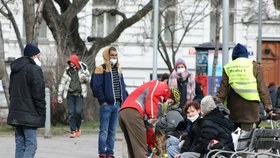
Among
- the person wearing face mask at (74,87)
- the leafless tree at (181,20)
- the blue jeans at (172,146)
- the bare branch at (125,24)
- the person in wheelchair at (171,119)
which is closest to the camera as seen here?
the blue jeans at (172,146)

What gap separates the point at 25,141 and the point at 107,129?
239 centimetres

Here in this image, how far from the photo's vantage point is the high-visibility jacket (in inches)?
459

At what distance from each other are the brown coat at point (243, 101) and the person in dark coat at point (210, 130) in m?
0.94

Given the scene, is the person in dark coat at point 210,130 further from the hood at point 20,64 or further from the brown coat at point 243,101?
the hood at point 20,64

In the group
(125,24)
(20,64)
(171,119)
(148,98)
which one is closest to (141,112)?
(148,98)

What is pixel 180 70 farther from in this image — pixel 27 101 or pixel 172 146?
pixel 27 101

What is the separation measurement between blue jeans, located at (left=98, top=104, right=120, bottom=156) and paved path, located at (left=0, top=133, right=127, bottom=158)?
1.55 ft

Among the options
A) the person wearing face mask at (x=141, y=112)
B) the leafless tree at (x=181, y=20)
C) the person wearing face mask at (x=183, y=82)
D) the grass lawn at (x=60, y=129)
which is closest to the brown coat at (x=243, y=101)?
the person wearing face mask at (x=141, y=112)

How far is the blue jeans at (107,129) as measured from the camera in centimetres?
1319

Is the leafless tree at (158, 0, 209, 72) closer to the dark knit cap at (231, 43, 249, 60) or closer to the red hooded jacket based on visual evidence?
the dark knit cap at (231, 43, 249, 60)

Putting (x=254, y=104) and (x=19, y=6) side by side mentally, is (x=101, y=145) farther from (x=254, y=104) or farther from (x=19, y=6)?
(x=19, y=6)

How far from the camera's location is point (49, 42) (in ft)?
127

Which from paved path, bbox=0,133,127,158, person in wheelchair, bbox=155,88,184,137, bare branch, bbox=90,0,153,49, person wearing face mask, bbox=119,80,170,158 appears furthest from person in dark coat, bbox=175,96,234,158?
bare branch, bbox=90,0,153,49

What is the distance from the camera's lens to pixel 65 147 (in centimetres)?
1535
